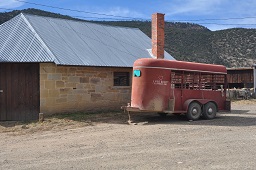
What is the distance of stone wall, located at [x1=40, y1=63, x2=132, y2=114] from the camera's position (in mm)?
14055

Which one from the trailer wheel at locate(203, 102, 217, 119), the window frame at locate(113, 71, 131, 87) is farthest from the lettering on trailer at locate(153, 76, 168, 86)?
the window frame at locate(113, 71, 131, 87)

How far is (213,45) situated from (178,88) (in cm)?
4348

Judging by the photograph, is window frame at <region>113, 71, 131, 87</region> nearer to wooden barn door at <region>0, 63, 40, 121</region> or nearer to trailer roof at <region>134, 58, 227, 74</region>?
trailer roof at <region>134, 58, 227, 74</region>

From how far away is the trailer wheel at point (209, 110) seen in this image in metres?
13.8

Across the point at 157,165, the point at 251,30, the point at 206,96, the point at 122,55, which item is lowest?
the point at 157,165

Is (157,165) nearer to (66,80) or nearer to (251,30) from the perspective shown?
(66,80)

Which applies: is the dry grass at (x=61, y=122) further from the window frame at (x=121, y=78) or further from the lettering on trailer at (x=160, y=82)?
the lettering on trailer at (x=160, y=82)

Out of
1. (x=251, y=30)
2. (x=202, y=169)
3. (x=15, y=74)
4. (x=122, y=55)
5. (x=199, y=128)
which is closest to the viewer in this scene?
(x=202, y=169)

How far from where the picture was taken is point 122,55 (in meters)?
17.0

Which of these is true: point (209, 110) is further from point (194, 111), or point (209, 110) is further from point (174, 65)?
point (174, 65)

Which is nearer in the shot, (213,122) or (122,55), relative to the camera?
(213,122)

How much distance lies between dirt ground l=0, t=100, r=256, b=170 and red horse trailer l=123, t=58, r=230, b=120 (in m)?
0.72

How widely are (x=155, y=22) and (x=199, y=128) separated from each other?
7.97m

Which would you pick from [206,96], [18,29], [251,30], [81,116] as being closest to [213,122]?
[206,96]
